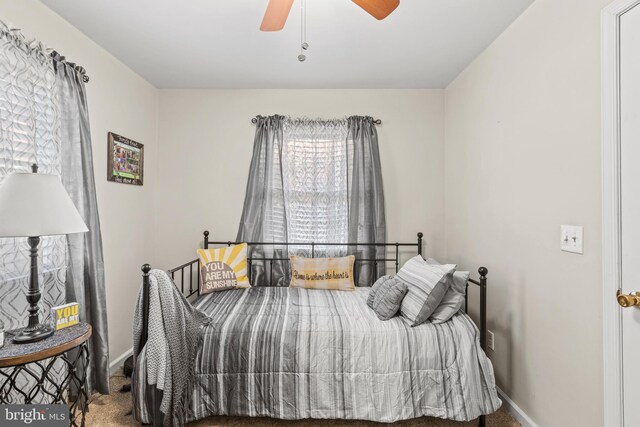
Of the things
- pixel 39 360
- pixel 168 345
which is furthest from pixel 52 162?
pixel 168 345

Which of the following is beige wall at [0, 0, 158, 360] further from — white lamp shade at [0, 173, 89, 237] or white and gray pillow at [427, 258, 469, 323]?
white and gray pillow at [427, 258, 469, 323]

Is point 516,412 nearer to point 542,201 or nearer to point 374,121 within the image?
point 542,201

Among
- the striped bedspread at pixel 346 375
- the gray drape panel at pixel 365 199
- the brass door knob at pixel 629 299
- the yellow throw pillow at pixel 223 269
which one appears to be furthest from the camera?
the gray drape panel at pixel 365 199

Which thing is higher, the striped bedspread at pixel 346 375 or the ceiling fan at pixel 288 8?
the ceiling fan at pixel 288 8

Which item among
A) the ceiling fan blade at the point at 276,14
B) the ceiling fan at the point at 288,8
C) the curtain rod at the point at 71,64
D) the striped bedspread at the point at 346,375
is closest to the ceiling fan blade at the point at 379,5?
the ceiling fan at the point at 288,8

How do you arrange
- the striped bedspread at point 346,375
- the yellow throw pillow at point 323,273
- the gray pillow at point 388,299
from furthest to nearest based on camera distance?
the yellow throw pillow at point 323,273 < the gray pillow at point 388,299 < the striped bedspread at point 346,375

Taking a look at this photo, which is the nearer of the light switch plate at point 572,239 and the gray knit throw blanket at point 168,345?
the light switch plate at point 572,239

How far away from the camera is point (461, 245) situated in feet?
8.49

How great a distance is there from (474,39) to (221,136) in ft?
7.16

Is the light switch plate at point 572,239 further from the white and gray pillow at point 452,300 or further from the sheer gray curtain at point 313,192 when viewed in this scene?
the sheer gray curtain at point 313,192

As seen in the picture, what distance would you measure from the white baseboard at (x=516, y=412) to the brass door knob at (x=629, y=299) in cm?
96

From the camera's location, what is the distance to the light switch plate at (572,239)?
1414mm

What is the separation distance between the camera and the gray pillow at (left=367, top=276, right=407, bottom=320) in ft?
6.19

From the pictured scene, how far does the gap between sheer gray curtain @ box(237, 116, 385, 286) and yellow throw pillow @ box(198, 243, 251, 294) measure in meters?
0.22
